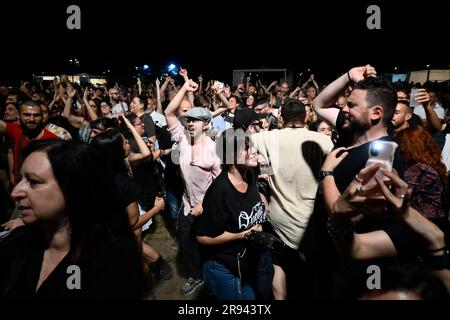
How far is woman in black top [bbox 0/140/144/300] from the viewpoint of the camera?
125 centimetres

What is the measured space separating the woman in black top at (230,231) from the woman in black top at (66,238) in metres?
0.89

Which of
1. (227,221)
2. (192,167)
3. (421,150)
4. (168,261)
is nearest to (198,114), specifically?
(192,167)

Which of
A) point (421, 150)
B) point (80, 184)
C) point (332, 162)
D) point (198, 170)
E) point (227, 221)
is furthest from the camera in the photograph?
point (198, 170)

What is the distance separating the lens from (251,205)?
7.73ft

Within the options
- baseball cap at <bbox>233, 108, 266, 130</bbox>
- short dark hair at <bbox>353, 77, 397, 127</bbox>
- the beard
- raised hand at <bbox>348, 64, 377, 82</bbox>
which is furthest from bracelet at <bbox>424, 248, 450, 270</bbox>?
the beard

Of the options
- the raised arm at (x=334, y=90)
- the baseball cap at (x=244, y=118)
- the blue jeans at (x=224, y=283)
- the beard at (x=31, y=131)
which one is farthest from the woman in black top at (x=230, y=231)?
the beard at (x=31, y=131)

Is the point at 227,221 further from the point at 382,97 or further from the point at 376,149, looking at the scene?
the point at 382,97

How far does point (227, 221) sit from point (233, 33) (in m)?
15.4

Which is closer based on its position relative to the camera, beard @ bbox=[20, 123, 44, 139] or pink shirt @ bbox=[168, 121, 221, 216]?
pink shirt @ bbox=[168, 121, 221, 216]

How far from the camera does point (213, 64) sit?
20688 mm

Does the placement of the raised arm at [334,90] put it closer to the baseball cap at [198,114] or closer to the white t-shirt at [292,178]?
the white t-shirt at [292,178]

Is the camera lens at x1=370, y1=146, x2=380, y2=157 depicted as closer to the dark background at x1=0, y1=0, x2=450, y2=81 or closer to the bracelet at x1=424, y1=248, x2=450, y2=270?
the bracelet at x1=424, y1=248, x2=450, y2=270

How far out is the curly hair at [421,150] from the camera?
105 inches

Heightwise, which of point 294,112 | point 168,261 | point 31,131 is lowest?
point 168,261
